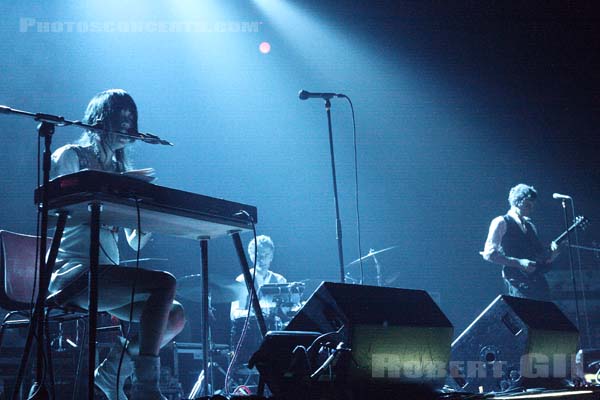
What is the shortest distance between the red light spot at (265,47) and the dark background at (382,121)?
7 centimetres

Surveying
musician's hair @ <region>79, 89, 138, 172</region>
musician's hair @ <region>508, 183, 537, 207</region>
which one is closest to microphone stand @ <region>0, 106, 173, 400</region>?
musician's hair @ <region>79, 89, 138, 172</region>

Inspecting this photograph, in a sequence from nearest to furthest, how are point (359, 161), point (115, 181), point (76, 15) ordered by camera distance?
point (115, 181) < point (76, 15) < point (359, 161)

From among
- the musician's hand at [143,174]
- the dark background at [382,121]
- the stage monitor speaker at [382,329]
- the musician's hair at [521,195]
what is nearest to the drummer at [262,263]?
the dark background at [382,121]

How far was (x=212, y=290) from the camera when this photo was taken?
285 inches

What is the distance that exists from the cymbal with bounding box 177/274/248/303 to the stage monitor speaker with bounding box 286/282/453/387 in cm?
377

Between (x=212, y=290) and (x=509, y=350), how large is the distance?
3.78 m

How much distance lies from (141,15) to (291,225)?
3384mm

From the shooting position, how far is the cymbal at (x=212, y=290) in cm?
705

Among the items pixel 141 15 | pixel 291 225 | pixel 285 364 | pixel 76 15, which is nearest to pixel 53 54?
pixel 76 15

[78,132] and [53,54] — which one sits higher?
[53,54]

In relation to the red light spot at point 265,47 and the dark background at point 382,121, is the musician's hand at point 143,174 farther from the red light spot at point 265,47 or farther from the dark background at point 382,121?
the red light spot at point 265,47

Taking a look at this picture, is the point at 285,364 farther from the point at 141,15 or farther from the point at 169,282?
the point at 141,15

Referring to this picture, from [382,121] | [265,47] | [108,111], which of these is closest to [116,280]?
[108,111]

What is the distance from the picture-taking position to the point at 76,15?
8234mm
